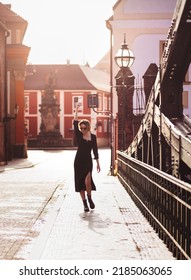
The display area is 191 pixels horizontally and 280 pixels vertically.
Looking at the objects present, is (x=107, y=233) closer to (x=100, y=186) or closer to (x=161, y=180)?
(x=161, y=180)

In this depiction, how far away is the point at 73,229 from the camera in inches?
371

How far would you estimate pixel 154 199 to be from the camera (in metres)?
9.45

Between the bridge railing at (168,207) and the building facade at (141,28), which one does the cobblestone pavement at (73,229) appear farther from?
the building facade at (141,28)

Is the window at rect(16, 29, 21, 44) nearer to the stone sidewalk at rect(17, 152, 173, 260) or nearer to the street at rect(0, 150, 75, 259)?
the street at rect(0, 150, 75, 259)

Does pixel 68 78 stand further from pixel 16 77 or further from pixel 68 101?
pixel 16 77

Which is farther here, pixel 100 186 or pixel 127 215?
pixel 100 186

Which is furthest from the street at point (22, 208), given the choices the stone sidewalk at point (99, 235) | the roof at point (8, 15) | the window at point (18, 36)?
the roof at point (8, 15)

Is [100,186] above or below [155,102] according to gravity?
below

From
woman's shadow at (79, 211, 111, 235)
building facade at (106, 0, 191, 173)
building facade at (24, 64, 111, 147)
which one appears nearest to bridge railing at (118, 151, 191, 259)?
woman's shadow at (79, 211, 111, 235)

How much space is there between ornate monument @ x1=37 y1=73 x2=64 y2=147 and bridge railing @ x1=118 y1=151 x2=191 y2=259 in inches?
2272

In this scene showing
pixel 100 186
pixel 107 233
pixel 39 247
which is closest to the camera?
pixel 39 247

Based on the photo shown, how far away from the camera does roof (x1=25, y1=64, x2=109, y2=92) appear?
3000 inches
